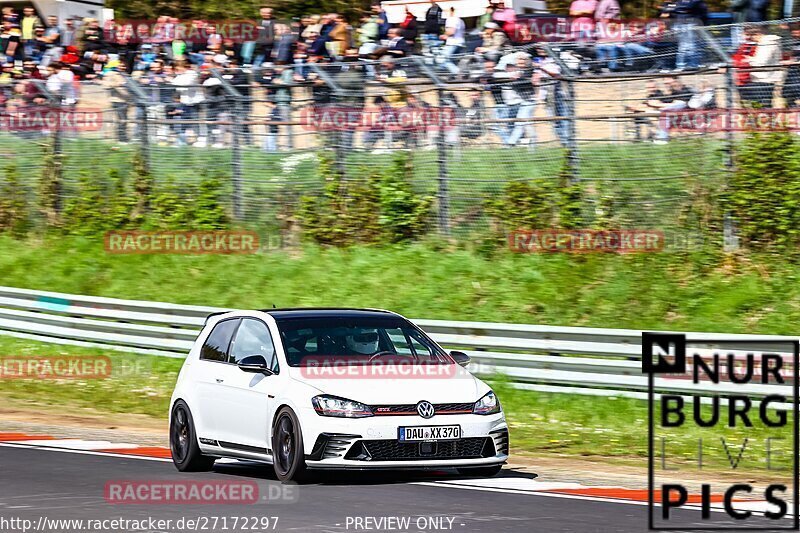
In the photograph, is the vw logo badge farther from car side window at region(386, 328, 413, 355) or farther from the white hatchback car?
car side window at region(386, 328, 413, 355)

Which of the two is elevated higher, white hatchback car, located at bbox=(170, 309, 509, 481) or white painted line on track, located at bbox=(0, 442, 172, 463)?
white hatchback car, located at bbox=(170, 309, 509, 481)

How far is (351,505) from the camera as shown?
9.23 meters

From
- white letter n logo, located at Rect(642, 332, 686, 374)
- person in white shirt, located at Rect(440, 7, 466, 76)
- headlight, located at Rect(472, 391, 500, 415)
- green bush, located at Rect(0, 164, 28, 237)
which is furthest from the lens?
green bush, located at Rect(0, 164, 28, 237)

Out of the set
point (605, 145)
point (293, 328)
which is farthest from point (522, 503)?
point (605, 145)

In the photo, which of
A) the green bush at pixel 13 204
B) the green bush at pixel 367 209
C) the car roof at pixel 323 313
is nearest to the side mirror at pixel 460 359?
the car roof at pixel 323 313

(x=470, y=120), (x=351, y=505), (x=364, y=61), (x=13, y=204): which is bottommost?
(x=13, y=204)

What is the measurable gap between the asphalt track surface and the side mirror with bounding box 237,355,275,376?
2.82 ft

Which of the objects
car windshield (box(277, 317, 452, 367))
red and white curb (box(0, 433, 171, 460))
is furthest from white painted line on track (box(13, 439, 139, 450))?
car windshield (box(277, 317, 452, 367))

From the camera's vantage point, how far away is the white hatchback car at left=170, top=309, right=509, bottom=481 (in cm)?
995

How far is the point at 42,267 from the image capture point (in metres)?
25.1

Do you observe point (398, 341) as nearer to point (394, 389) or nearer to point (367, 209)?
point (394, 389)

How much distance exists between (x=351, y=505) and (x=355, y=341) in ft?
6.61

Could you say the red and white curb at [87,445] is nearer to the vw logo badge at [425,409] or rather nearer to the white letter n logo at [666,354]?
the vw logo badge at [425,409]

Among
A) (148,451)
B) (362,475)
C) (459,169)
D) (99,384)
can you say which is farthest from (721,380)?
(99,384)
